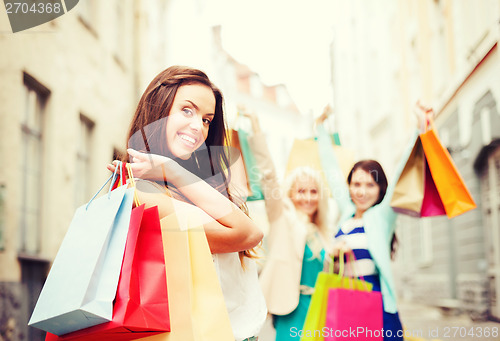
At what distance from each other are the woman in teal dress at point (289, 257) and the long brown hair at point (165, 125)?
81 centimetres

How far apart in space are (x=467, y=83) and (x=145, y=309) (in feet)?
15.4

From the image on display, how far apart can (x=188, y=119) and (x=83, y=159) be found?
3384mm

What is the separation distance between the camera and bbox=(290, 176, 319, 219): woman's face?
2.28 m

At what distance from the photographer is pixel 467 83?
4.98 m

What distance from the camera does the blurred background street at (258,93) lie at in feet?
5.84

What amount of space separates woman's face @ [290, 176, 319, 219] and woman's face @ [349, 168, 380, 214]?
7.2 inches

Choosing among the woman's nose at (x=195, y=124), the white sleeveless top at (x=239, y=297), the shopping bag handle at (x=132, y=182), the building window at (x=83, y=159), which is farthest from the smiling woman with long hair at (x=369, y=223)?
the building window at (x=83, y=159)

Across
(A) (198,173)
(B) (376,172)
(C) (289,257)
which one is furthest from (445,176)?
(A) (198,173)

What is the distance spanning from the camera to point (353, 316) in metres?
1.84

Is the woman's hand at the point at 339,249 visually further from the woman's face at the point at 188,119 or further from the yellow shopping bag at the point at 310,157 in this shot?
the woman's face at the point at 188,119

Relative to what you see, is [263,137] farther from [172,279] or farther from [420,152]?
[172,279]

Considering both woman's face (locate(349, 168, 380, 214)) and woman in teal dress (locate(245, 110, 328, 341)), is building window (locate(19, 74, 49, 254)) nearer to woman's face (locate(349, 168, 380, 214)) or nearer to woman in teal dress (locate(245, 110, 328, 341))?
woman in teal dress (locate(245, 110, 328, 341))

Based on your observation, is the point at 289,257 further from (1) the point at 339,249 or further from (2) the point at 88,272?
(2) the point at 88,272

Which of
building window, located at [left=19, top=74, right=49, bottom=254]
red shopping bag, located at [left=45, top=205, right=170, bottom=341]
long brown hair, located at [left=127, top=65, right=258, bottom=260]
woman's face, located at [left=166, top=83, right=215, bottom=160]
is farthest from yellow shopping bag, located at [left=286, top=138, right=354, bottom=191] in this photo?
building window, located at [left=19, top=74, right=49, bottom=254]
